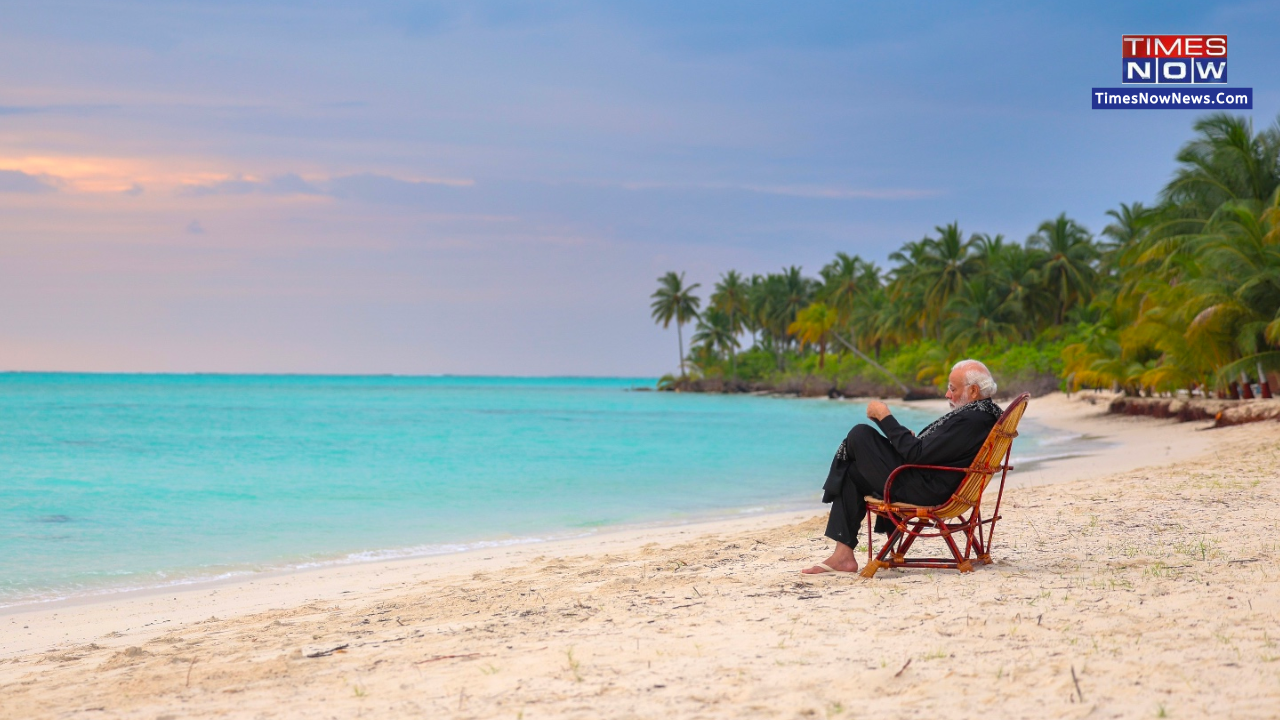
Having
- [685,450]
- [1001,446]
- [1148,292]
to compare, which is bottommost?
[685,450]

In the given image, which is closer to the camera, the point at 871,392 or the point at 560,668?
the point at 560,668

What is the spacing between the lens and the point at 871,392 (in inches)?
2525

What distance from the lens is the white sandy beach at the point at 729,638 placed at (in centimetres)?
333

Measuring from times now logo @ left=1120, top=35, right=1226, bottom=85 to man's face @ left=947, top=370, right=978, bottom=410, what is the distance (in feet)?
40.2

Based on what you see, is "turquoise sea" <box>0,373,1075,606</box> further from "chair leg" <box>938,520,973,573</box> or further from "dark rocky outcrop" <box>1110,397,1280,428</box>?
"chair leg" <box>938,520,973,573</box>

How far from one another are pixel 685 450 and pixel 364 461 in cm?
836

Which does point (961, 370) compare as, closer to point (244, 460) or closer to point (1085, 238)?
point (244, 460)

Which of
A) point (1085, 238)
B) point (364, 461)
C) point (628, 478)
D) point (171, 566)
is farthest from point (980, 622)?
point (1085, 238)

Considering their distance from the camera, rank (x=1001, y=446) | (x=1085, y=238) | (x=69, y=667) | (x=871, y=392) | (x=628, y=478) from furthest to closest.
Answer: (x=871, y=392) → (x=1085, y=238) → (x=628, y=478) → (x=1001, y=446) → (x=69, y=667)

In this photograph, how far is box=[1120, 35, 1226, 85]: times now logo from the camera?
49.4 ft

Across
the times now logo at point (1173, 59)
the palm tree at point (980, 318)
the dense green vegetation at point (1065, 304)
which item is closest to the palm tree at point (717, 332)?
the dense green vegetation at point (1065, 304)

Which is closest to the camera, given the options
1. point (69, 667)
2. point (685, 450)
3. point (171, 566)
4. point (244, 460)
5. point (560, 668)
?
point (560, 668)

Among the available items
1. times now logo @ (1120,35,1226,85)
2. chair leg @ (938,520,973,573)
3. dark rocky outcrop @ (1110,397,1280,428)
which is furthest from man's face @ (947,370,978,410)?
dark rocky outcrop @ (1110,397,1280,428)

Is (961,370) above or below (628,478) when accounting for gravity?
above
